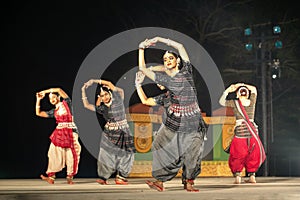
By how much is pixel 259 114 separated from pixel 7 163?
840 centimetres

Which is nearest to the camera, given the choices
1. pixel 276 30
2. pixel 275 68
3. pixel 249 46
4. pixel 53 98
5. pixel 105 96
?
pixel 105 96

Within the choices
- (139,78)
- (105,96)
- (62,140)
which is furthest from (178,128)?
(62,140)

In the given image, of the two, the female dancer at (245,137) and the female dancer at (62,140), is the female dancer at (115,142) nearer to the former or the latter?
the female dancer at (62,140)

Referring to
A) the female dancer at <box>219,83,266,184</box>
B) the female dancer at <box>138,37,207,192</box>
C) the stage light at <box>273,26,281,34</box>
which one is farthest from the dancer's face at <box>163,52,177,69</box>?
the stage light at <box>273,26,281,34</box>

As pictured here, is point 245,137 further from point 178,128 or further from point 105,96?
point 178,128

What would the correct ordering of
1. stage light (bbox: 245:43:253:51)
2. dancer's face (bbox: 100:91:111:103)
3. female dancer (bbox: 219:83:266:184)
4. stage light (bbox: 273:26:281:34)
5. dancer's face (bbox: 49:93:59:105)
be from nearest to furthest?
female dancer (bbox: 219:83:266:184) < dancer's face (bbox: 100:91:111:103) < dancer's face (bbox: 49:93:59:105) < stage light (bbox: 273:26:281:34) < stage light (bbox: 245:43:253:51)

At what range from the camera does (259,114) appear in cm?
1702

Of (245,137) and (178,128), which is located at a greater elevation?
(178,128)

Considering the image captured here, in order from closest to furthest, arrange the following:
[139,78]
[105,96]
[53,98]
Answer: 1. [139,78]
2. [105,96]
3. [53,98]

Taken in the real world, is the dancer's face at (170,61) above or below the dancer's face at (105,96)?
above

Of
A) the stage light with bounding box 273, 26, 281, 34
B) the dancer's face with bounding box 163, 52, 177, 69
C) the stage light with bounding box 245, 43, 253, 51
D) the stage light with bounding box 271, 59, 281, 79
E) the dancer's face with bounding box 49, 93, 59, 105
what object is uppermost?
the stage light with bounding box 273, 26, 281, 34

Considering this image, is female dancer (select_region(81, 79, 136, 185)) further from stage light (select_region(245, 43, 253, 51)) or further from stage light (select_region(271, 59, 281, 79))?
stage light (select_region(271, 59, 281, 79))

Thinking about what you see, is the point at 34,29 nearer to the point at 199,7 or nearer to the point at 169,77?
the point at 199,7

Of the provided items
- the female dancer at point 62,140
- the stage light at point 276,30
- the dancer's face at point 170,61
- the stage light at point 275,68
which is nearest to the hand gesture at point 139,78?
the dancer's face at point 170,61
